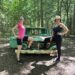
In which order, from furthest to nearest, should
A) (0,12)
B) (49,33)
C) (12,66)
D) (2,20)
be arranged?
(2,20) → (0,12) → (49,33) → (12,66)

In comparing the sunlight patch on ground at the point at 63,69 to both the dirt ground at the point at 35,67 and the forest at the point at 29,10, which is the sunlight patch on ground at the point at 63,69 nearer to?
the dirt ground at the point at 35,67

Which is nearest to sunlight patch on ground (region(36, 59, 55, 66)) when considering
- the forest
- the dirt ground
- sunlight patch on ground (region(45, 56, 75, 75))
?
the dirt ground

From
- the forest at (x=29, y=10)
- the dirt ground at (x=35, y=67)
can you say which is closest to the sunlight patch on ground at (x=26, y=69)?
the dirt ground at (x=35, y=67)

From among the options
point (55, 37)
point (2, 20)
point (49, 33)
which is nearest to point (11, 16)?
point (2, 20)

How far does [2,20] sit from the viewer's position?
104 ft

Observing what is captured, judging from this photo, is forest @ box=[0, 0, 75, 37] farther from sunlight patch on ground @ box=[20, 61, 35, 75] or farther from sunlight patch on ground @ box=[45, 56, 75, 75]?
sunlight patch on ground @ box=[20, 61, 35, 75]

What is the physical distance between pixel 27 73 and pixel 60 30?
2615mm

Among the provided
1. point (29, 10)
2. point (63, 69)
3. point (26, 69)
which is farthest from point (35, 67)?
point (29, 10)

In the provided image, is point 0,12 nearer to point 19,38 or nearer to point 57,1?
point 57,1

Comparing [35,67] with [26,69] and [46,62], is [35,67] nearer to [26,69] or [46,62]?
[26,69]

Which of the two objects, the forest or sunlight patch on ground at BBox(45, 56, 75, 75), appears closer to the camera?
sunlight patch on ground at BBox(45, 56, 75, 75)

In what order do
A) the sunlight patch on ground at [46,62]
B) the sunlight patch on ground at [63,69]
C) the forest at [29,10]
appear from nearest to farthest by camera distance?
1. the sunlight patch on ground at [63,69]
2. the sunlight patch on ground at [46,62]
3. the forest at [29,10]

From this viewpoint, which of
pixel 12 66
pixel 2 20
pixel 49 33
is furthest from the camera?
pixel 2 20

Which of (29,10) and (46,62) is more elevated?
(29,10)
